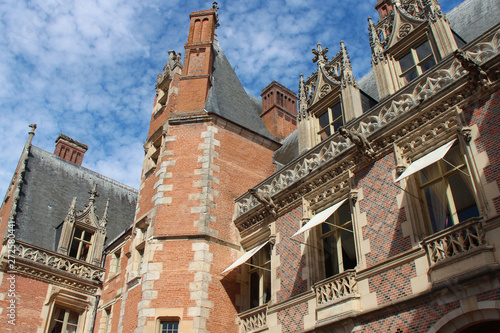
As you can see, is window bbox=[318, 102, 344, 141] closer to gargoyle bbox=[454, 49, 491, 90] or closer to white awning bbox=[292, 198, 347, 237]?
white awning bbox=[292, 198, 347, 237]

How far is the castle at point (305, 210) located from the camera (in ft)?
26.8

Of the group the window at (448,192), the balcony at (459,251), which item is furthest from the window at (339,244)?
the balcony at (459,251)

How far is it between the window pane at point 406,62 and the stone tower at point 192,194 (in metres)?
5.82

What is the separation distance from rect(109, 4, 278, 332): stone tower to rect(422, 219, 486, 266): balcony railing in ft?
19.6

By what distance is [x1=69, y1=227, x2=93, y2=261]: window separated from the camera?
18438 mm

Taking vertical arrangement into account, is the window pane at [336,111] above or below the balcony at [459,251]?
above

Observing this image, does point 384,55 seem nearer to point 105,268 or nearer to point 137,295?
point 137,295

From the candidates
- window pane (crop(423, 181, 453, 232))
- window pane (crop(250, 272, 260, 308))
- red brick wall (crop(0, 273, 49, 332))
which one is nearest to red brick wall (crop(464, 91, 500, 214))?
window pane (crop(423, 181, 453, 232))

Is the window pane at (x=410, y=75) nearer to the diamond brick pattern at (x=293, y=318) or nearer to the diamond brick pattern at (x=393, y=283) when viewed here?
the diamond brick pattern at (x=393, y=283)

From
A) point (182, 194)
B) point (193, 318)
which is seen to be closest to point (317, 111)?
point (182, 194)

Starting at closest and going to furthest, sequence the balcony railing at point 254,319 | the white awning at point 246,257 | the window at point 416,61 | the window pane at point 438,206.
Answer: the window pane at point 438,206, the window at point 416,61, the balcony railing at point 254,319, the white awning at point 246,257

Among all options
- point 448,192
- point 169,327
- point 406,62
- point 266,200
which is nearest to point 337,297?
point 448,192

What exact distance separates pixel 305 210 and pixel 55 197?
12947 mm

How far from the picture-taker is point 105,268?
18.4 metres
